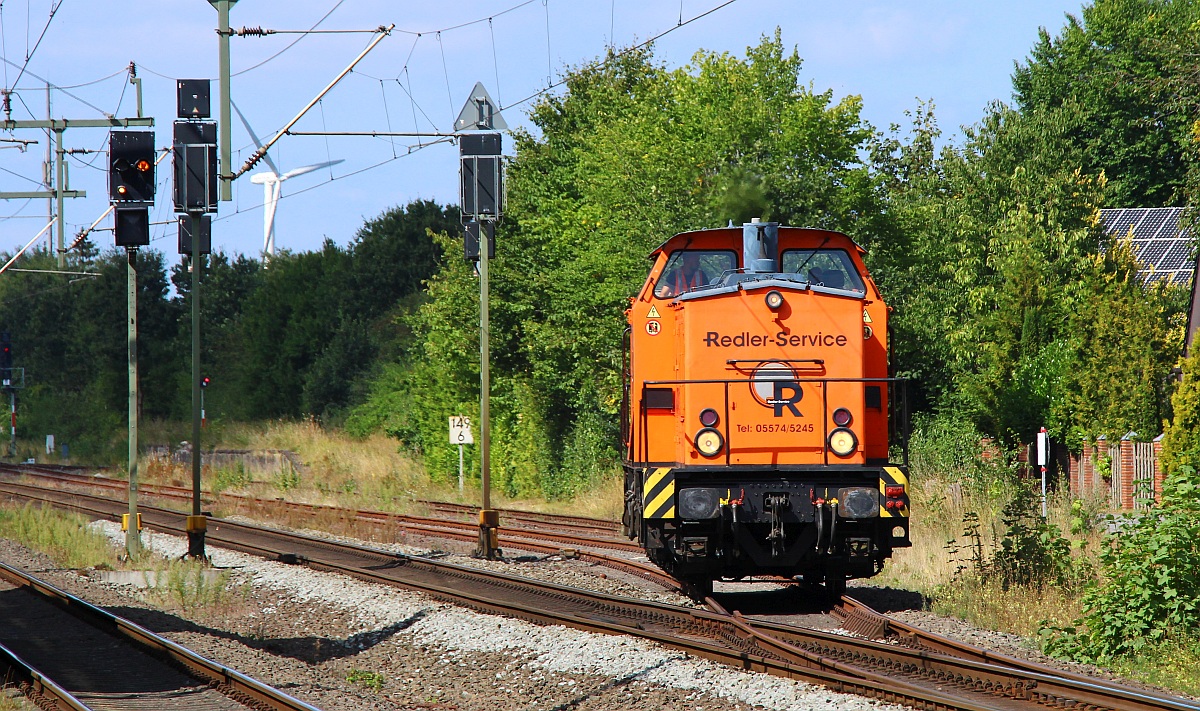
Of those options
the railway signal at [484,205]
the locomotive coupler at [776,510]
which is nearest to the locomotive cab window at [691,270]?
the locomotive coupler at [776,510]

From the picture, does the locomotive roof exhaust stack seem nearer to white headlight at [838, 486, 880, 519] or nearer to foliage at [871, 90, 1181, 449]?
white headlight at [838, 486, 880, 519]

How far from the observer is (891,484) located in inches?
415

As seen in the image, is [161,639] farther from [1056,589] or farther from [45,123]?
[45,123]

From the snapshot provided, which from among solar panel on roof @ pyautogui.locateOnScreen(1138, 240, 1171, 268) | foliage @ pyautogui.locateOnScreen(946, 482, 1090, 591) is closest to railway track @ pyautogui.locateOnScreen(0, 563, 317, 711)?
foliage @ pyautogui.locateOnScreen(946, 482, 1090, 591)

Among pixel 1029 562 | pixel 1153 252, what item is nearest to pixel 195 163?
pixel 1029 562

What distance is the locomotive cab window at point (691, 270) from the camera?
11602 millimetres

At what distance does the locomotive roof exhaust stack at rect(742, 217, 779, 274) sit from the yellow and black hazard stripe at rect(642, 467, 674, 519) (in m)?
2.17

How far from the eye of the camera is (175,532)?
888 inches

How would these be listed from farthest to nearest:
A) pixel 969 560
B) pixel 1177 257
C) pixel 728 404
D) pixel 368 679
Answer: pixel 1177 257, pixel 969 560, pixel 728 404, pixel 368 679

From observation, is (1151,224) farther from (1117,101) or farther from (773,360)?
(773,360)

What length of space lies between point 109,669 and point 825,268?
7.63 meters

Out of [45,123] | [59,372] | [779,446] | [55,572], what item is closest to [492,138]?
[779,446]

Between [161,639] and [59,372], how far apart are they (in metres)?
66.5

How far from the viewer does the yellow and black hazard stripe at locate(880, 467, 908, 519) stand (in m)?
10.5
